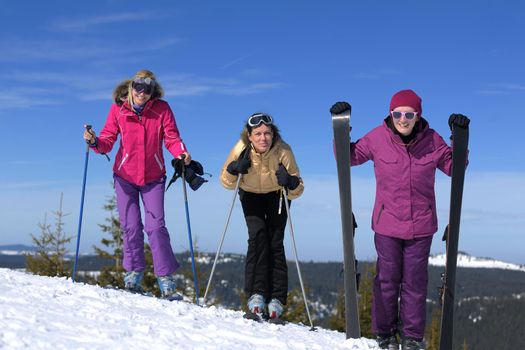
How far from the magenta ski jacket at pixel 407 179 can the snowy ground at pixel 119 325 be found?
1351 millimetres

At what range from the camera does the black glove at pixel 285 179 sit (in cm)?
649

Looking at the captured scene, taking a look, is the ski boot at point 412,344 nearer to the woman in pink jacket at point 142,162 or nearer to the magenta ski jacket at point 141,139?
the woman in pink jacket at point 142,162

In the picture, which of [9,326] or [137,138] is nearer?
[9,326]

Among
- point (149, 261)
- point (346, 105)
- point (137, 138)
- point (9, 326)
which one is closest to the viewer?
point (9, 326)

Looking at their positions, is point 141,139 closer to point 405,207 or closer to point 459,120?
point 405,207

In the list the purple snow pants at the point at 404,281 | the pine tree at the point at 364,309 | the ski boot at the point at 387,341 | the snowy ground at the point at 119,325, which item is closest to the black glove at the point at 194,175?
the snowy ground at the point at 119,325

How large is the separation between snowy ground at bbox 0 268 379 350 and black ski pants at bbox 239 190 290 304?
467 mm

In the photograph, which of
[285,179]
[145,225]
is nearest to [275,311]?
[285,179]

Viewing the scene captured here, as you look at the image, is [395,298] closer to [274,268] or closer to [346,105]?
[274,268]

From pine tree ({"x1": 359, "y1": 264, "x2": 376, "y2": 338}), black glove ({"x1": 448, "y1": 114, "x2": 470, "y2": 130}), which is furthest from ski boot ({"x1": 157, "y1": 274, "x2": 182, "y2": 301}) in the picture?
pine tree ({"x1": 359, "y1": 264, "x2": 376, "y2": 338})

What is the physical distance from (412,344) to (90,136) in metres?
4.55

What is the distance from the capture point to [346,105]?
608cm

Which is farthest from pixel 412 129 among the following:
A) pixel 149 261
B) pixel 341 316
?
pixel 341 316

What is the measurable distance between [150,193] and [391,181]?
10.2ft
